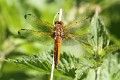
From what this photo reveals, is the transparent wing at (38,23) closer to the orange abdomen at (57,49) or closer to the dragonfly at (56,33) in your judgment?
the dragonfly at (56,33)

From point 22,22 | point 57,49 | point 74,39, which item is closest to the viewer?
point 57,49

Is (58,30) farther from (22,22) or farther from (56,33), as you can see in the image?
(22,22)


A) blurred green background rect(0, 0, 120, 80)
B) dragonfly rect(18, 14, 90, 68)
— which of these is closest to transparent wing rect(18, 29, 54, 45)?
dragonfly rect(18, 14, 90, 68)

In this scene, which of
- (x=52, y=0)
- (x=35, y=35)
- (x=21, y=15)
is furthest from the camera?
(x=52, y=0)

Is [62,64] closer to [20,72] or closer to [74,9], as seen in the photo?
[20,72]

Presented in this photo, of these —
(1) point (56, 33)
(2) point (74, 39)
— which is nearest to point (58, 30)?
(1) point (56, 33)

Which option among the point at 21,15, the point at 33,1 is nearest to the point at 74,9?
the point at 21,15

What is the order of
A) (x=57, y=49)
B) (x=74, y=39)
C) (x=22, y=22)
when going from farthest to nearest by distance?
(x=22, y=22), (x=74, y=39), (x=57, y=49)

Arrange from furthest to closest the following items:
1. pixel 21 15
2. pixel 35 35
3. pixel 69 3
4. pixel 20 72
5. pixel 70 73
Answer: pixel 21 15 → pixel 69 3 → pixel 20 72 → pixel 35 35 → pixel 70 73
